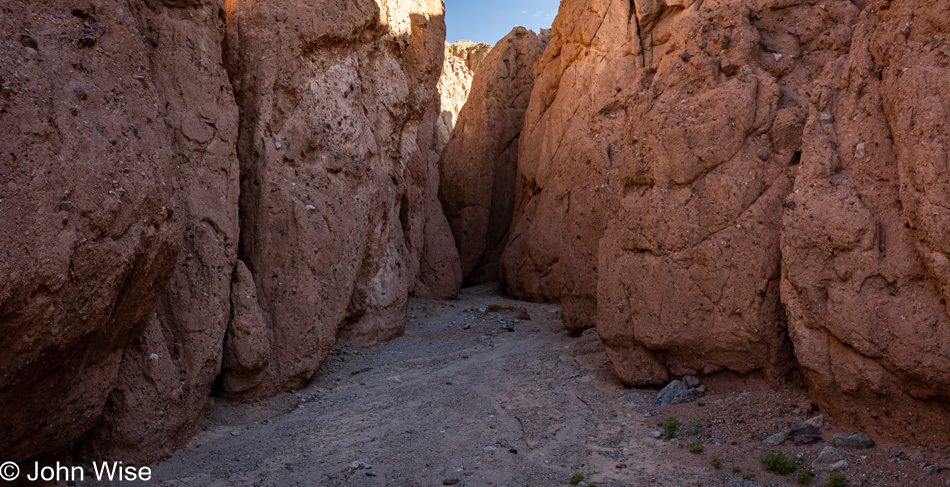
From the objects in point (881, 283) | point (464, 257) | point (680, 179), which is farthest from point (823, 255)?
point (464, 257)

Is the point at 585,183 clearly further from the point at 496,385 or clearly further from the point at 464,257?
the point at 464,257

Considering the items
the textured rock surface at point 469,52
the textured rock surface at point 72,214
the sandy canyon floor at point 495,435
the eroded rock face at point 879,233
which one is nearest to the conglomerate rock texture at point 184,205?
the textured rock surface at point 72,214

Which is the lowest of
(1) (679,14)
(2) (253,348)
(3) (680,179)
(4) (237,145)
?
(2) (253,348)

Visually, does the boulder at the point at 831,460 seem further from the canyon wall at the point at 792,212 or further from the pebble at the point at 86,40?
the pebble at the point at 86,40

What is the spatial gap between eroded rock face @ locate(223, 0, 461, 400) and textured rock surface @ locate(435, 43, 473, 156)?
12.9m

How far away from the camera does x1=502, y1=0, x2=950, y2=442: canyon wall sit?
15.6ft

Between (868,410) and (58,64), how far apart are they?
639 centimetres

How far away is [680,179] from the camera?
660 cm

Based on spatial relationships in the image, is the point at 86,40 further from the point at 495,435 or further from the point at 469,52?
the point at 469,52

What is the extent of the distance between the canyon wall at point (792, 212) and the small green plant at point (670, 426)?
0.88 m

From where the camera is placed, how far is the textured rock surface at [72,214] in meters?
4.02

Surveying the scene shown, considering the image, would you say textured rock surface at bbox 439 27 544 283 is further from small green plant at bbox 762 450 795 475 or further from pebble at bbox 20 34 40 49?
pebble at bbox 20 34 40 49

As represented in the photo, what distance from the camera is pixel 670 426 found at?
571 centimetres

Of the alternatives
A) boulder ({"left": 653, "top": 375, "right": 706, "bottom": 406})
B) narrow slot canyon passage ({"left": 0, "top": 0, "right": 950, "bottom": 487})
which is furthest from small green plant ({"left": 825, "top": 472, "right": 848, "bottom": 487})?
boulder ({"left": 653, "top": 375, "right": 706, "bottom": 406})
